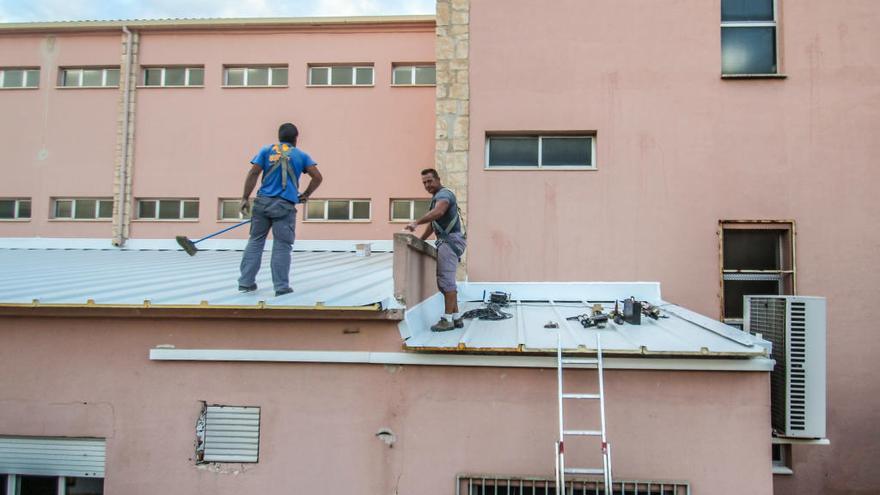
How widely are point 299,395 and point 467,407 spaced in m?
1.50

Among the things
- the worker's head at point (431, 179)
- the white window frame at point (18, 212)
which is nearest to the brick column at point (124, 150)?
the white window frame at point (18, 212)

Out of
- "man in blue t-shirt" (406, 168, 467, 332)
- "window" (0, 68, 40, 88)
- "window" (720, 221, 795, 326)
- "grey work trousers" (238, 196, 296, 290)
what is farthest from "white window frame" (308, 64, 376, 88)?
"window" (720, 221, 795, 326)

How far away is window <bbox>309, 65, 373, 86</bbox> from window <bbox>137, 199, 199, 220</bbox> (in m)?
4.58

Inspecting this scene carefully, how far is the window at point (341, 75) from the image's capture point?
14.2m

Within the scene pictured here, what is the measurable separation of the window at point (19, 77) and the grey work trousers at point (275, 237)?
45.8 ft

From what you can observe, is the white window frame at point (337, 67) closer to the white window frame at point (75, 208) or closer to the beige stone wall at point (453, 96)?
the beige stone wall at point (453, 96)

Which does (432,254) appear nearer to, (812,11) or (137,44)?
(812,11)

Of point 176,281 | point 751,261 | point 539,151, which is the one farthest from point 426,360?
point 751,261

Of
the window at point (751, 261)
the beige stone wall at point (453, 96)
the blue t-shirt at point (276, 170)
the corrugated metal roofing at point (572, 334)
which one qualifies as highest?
the beige stone wall at point (453, 96)

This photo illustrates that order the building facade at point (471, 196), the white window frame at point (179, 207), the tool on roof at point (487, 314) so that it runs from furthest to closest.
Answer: the white window frame at point (179, 207), the tool on roof at point (487, 314), the building facade at point (471, 196)

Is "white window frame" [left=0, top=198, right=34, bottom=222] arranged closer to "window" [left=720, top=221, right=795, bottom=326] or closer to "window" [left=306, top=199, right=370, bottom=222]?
"window" [left=306, top=199, right=370, bottom=222]

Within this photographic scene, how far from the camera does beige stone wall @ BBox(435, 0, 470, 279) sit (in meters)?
8.15

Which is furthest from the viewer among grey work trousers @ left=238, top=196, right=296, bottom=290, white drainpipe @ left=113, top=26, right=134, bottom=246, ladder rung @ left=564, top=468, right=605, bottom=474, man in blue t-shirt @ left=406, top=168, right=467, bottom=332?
white drainpipe @ left=113, top=26, right=134, bottom=246

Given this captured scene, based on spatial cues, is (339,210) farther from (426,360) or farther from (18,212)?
(426,360)
